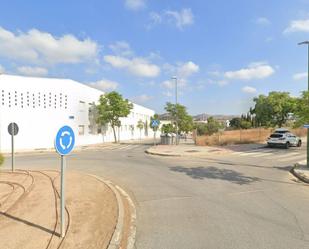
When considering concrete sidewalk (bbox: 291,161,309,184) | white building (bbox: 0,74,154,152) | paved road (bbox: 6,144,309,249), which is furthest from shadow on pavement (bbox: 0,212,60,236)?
white building (bbox: 0,74,154,152)

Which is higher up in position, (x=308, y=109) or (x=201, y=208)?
(x=308, y=109)

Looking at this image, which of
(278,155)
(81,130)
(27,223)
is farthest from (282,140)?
(27,223)

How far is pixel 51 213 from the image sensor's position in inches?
223

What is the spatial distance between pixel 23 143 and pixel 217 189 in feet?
78.4

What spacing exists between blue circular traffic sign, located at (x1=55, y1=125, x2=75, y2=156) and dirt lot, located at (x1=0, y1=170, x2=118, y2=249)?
4.97 ft

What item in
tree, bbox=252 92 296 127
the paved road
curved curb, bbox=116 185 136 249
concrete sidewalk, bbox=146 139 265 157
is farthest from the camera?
tree, bbox=252 92 296 127

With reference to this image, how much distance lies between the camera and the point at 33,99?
26.9 meters

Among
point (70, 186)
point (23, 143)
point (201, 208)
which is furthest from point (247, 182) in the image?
point (23, 143)

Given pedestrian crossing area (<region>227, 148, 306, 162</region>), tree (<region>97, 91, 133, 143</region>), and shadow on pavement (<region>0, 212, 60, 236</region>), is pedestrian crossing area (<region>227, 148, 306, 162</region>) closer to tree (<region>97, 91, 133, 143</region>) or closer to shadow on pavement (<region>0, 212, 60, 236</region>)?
shadow on pavement (<region>0, 212, 60, 236</region>)

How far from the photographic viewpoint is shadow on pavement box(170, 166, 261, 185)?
32.8ft

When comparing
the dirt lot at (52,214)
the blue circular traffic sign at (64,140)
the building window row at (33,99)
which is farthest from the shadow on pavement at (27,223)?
the building window row at (33,99)

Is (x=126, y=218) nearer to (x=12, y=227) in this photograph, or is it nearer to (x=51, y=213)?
(x=51, y=213)

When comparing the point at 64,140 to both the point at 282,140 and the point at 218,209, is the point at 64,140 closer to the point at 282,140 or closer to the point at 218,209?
the point at 218,209

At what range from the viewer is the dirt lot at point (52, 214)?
4355mm
